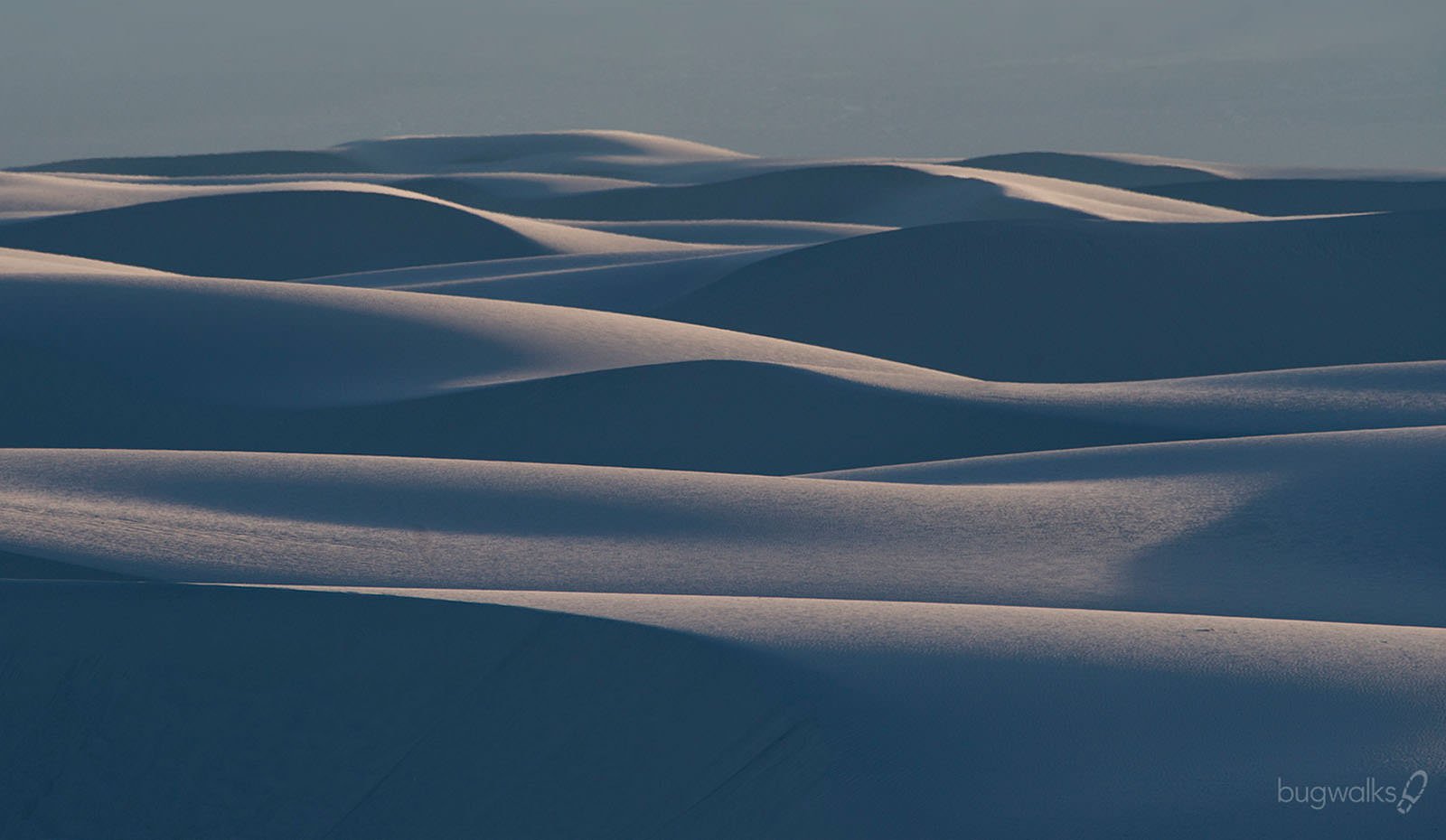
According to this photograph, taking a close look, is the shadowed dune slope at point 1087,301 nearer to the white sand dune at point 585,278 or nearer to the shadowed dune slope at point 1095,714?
the white sand dune at point 585,278

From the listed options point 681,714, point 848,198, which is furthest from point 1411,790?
point 848,198

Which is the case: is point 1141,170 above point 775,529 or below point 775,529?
below

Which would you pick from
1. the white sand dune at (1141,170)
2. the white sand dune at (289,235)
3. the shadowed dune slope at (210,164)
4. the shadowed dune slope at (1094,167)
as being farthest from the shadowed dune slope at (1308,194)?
the shadowed dune slope at (210,164)

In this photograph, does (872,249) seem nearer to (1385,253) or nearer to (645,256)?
(645,256)

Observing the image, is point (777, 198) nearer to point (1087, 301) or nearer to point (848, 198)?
point (848, 198)

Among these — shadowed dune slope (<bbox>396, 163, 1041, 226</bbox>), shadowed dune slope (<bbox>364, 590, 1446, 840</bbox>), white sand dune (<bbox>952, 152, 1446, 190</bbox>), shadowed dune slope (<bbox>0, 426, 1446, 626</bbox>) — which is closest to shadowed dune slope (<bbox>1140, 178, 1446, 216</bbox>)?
white sand dune (<bbox>952, 152, 1446, 190</bbox>)

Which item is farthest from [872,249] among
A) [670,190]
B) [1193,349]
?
[670,190]

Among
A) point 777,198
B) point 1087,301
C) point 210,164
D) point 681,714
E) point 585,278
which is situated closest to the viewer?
point 681,714
